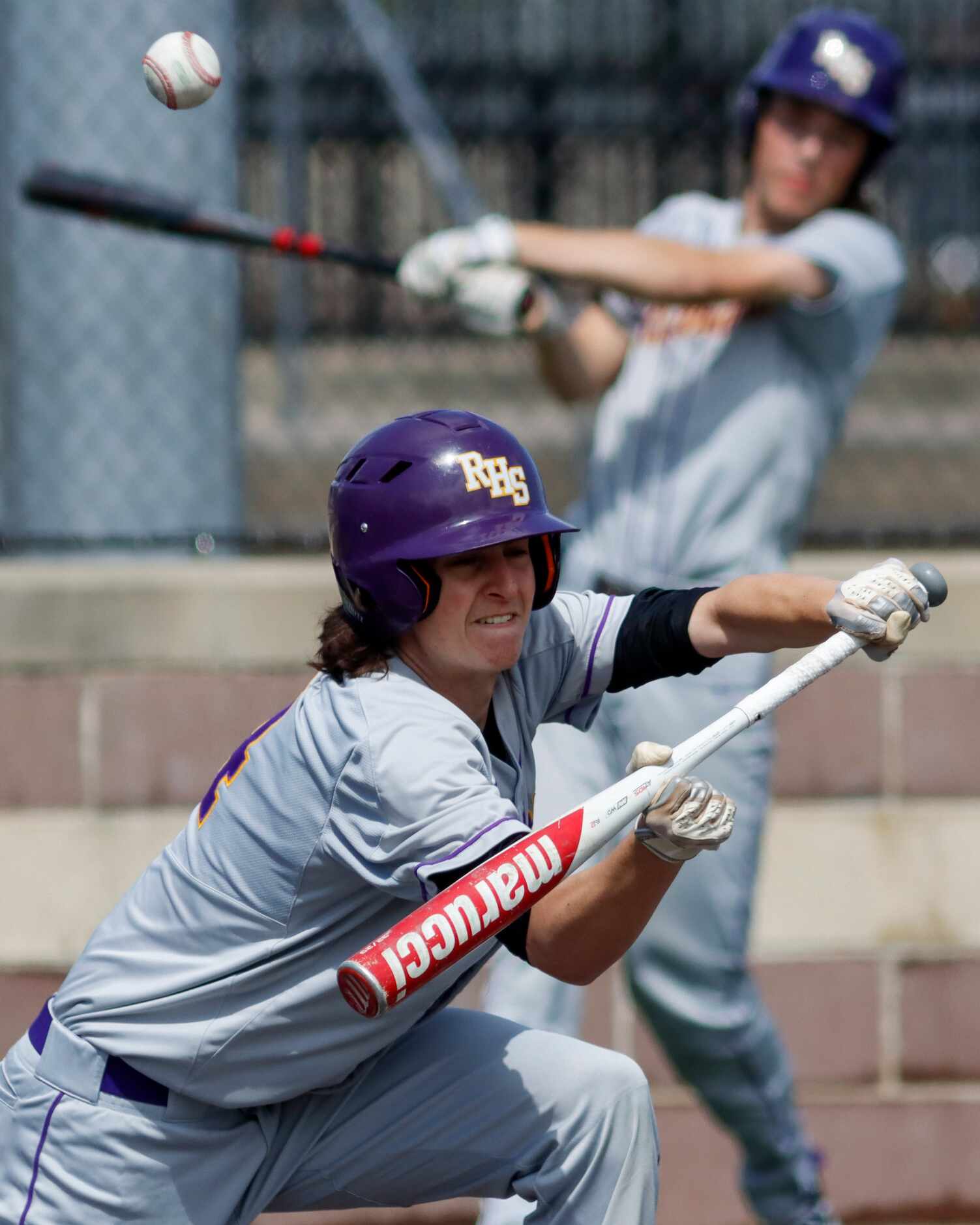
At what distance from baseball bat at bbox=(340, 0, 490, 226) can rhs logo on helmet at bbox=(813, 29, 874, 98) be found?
1459mm

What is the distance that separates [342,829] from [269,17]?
10.9ft

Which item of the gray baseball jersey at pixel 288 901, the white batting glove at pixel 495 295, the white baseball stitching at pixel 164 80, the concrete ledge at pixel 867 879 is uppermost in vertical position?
the white baseball stitching at pixel 164 80

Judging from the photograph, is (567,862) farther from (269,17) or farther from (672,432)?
(269,17)

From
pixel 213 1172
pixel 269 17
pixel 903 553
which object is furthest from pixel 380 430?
pixel 269 17

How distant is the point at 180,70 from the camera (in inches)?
127

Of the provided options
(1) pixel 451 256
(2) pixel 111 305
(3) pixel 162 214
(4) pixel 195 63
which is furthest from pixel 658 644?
(2) pixel 111 305

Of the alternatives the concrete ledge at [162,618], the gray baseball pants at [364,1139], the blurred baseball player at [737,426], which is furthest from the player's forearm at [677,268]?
the gray baseball pants at [364,1139]

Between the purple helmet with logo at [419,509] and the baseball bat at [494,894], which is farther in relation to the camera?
the purple helmet with logo at [419,509]

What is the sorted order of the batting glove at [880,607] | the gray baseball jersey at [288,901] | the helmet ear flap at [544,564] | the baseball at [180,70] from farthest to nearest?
the baseball at [180,70], the helmet ear flap at [544,564], the batting glove at [880,607], the gray baseball jersey at [288,901]

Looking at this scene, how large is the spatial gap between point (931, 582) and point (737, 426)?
1208 mm

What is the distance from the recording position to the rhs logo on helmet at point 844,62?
3920mm

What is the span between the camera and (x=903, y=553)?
4.98 metres

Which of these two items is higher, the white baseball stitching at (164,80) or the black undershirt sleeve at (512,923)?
the white baseball stitching at (164,80)

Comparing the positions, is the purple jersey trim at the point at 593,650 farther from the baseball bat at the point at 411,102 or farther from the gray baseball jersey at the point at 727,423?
the baseball bat at the point at 411,102
